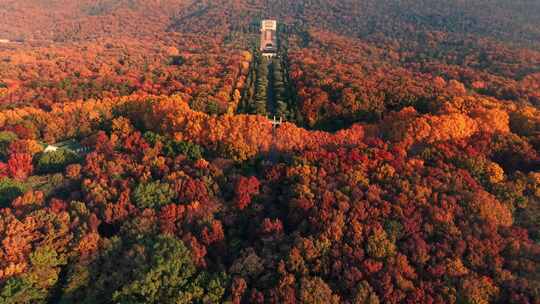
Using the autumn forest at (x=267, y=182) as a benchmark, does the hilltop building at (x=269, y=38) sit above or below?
above

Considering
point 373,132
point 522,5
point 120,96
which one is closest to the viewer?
point 373,132

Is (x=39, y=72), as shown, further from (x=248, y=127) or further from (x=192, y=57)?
(x=248, y=127)

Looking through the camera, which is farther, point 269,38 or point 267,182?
point 269,38

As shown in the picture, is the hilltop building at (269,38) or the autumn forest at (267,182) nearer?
the autumn forest at (267,182)

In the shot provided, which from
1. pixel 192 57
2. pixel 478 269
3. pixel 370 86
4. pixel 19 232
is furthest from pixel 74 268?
pixel 192 57
